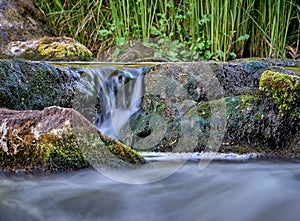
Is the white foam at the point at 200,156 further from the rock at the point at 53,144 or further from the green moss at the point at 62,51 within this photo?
the green moss at the point at 62,51

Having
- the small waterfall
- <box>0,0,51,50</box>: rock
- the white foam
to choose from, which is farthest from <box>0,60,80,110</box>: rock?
<box>0,0,51,50</box>: rock

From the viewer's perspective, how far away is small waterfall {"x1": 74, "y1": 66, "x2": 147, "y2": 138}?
283 centimetres

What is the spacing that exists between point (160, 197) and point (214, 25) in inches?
139

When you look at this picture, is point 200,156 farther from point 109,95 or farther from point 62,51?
point 62,51

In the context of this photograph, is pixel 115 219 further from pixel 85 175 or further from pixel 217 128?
pixel 217 128

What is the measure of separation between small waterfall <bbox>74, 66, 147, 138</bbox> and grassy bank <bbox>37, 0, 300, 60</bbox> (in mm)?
1757

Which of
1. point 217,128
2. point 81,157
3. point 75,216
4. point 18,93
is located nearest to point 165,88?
point 217,128

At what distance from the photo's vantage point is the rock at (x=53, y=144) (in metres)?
1.67

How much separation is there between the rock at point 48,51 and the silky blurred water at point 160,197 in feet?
9.53

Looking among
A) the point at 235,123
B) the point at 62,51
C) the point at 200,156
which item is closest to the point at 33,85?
the point at 200,156

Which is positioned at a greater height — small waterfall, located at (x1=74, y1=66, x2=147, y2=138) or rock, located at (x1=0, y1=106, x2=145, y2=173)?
rock, located at (x1=0, y1=106, x2=145, y2=173)

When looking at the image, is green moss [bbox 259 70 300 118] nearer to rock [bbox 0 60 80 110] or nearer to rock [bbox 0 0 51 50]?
rock [bbox 0 60 80 110]

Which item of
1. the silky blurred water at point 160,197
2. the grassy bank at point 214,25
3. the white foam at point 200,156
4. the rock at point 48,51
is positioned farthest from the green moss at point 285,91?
the rock at point 48,51

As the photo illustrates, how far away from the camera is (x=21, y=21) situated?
5.45 metres
